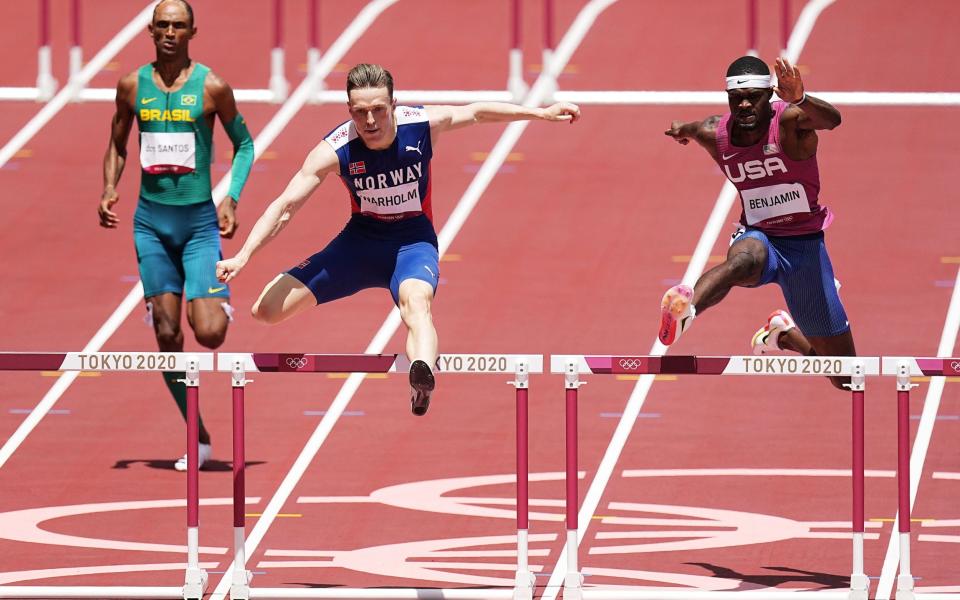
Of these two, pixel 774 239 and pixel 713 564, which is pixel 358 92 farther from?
pixel 713 564

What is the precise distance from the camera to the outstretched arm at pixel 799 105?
925cm

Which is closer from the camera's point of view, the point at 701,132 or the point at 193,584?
the point at 193,584

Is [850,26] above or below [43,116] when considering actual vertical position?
above

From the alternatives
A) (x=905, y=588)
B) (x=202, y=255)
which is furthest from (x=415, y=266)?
(x=905, y=588)

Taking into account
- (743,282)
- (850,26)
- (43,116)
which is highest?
(850,26)

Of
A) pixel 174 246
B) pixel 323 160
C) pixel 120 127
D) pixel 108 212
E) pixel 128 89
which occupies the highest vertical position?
pixel 128 89

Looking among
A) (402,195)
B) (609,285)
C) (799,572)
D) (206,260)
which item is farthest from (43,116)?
(799,572)

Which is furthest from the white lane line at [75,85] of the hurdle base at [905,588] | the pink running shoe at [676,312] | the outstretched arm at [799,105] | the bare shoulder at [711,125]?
the hurdle base at [905,588]

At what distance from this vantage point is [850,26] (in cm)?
2042

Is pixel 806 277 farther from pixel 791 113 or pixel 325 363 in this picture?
pixel 325 363

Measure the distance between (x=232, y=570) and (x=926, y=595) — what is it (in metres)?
3.24

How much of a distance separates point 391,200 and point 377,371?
4.08ft

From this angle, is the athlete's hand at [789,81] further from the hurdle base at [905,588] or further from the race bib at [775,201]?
the hurdle base at [905,588]

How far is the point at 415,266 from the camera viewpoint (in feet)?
32.0
